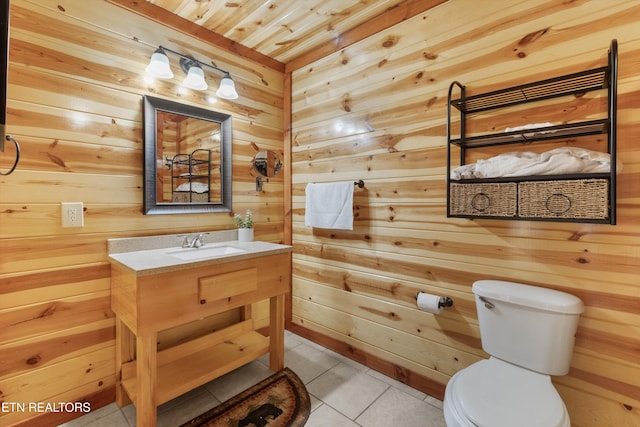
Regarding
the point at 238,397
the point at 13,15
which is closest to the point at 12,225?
A: the point at 13,15

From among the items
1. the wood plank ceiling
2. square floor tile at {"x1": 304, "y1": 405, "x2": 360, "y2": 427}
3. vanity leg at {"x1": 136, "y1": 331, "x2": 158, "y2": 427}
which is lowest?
square floor tile at {"x1": 304, "y1": 405, "x2": 360, "y2": 427}

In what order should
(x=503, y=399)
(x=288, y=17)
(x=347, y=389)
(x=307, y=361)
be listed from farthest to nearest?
(x=307, y=361)
(x=288, y=17)
(x=347, y=389)
(x=503, y=399)

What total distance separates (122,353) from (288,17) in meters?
2.28

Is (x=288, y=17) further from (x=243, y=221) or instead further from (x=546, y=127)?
(x=546, y=127)

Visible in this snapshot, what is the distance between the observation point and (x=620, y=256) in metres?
1.24

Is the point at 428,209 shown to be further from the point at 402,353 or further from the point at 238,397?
the point at 238,397

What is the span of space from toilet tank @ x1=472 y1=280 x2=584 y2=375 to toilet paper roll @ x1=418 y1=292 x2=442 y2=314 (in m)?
0.25

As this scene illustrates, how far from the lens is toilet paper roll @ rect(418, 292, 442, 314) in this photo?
1.65 metres

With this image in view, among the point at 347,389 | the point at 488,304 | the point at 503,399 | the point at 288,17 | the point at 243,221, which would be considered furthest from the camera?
the point at 243,221

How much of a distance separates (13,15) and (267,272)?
1767 millimetres

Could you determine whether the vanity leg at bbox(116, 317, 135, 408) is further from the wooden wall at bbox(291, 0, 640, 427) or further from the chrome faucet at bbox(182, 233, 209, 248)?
the wooden wall at bbox(291, 0, 640, 427)

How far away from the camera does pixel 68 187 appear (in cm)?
155

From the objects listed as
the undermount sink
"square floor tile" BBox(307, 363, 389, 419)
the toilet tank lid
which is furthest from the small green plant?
the toilet tank lid
